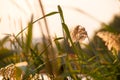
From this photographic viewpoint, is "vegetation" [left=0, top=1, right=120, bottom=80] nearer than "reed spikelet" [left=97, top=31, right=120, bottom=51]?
Yes

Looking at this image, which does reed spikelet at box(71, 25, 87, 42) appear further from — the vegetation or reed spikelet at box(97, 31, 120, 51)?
reed spikelet at box(97, 31, 120, 51)

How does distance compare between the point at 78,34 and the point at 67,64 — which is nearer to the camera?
the point at 78,34

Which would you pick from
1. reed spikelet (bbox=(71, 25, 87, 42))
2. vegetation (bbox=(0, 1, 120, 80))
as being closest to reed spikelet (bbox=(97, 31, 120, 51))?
vegetation (bbox=(0, 1, 120, 80))

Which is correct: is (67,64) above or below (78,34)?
below

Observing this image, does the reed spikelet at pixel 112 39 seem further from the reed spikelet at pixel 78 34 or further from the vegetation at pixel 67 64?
the reed spikelet at pixel 78 34

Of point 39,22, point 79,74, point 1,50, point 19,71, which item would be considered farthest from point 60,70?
point 1,50

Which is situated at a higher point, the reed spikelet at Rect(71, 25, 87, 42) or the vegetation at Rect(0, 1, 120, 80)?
the reed spikelet at Rect(71, 25, 87, 42)

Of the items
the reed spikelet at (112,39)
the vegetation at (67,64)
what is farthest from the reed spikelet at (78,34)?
the reed spikelet at (112,39)

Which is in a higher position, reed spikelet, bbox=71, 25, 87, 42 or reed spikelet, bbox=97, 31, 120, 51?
reed spikelet, bbox=71, 25, 87, 42
